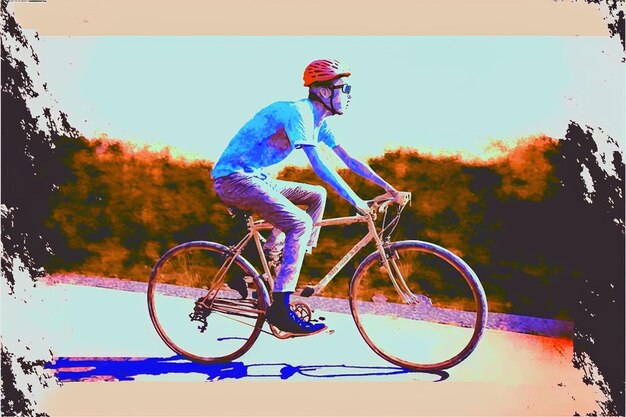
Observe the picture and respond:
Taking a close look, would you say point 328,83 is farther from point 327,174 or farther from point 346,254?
point 346,254

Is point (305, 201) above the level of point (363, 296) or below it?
above

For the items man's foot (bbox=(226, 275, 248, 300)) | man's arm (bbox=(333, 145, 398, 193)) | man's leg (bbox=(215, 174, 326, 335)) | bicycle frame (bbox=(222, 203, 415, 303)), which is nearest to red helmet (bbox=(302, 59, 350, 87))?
man's arm (bbox=(333, 145, 398, 193))

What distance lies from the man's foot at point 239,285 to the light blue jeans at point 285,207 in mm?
291

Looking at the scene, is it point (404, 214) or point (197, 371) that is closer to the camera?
point (197, 371)

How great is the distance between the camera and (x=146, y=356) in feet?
17.6

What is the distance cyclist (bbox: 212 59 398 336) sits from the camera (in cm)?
483

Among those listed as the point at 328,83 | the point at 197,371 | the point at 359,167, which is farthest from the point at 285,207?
the point at 197,371

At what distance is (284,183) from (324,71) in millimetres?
853

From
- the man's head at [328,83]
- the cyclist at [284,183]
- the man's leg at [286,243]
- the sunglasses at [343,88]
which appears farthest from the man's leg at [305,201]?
the sunglasses at [343,88]

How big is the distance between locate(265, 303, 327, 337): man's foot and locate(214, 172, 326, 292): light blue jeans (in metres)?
0.14

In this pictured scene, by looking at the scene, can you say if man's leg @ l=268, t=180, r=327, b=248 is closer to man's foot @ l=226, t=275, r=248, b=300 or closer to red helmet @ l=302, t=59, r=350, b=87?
man's foot @ l=226, t=275, r=248, b=300

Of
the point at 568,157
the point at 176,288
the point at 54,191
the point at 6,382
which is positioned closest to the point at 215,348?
the point at 176,288

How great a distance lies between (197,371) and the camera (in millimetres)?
5156

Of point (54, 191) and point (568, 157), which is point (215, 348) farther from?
point (568, 157)
